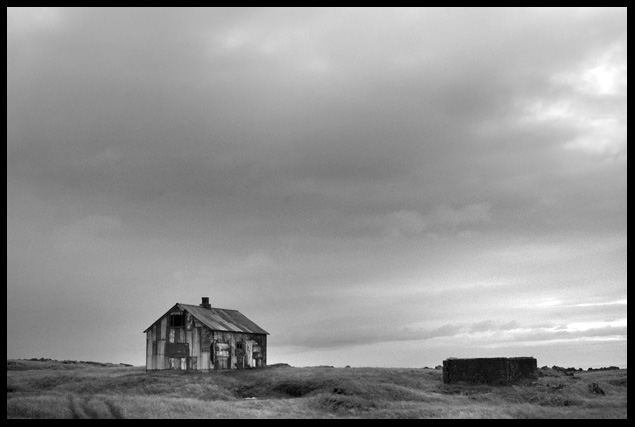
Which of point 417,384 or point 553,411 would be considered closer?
point 553,411

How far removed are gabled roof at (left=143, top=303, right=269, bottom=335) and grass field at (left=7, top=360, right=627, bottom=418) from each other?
196 inches

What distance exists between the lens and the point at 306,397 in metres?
33.8

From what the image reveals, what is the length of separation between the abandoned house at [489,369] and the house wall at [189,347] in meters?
20.0

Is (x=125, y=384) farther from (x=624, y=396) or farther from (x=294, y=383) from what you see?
(x=624, y=396)

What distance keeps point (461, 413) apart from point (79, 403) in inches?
633

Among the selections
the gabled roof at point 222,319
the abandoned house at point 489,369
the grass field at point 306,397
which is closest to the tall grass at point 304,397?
the grass field at point 306,397

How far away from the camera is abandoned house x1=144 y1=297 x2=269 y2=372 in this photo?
169ft

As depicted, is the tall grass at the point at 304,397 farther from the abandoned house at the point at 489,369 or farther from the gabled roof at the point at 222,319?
the gabled roof at the point at 222,319

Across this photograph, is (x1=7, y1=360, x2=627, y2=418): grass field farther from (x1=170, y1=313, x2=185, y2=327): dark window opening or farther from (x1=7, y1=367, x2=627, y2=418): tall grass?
(x1=170, y1=313, x2=185, y2=327): dark window opening

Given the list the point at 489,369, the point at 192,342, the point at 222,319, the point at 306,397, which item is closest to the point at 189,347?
the point at 192,342

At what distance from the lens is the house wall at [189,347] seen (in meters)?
51.3

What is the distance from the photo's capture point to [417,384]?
131 feet
